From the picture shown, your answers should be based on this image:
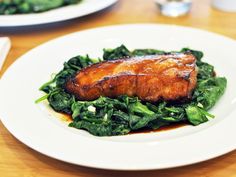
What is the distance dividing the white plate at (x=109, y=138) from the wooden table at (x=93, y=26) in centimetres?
11

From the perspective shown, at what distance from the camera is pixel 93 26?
8.90 ft

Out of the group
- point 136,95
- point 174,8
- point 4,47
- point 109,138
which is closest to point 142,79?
point 136,95

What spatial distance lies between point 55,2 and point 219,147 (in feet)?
5.65

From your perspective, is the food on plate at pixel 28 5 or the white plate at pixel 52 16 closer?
the white plate at pixel 52 16

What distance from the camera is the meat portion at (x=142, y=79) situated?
1.66 meters

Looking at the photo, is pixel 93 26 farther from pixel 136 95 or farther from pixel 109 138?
pixel 109 138

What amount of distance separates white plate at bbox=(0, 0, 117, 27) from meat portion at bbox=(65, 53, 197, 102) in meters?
0.86

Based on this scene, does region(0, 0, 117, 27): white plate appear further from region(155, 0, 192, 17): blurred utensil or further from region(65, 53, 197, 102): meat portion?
region(65, 53, 197, 102): meat portion

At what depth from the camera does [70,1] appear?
2.74m

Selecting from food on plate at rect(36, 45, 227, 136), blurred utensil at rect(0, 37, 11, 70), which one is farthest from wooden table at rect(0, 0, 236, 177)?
food on plate at rect(36, 45, 227, 136)

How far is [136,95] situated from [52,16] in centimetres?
105

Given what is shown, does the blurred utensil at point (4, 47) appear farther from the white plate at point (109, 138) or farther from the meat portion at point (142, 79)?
the meat portion at point (142, 79)

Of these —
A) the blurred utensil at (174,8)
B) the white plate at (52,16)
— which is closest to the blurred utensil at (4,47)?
the white plate at (52,16)

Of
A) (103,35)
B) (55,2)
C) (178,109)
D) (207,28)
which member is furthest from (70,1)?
(178,109)
